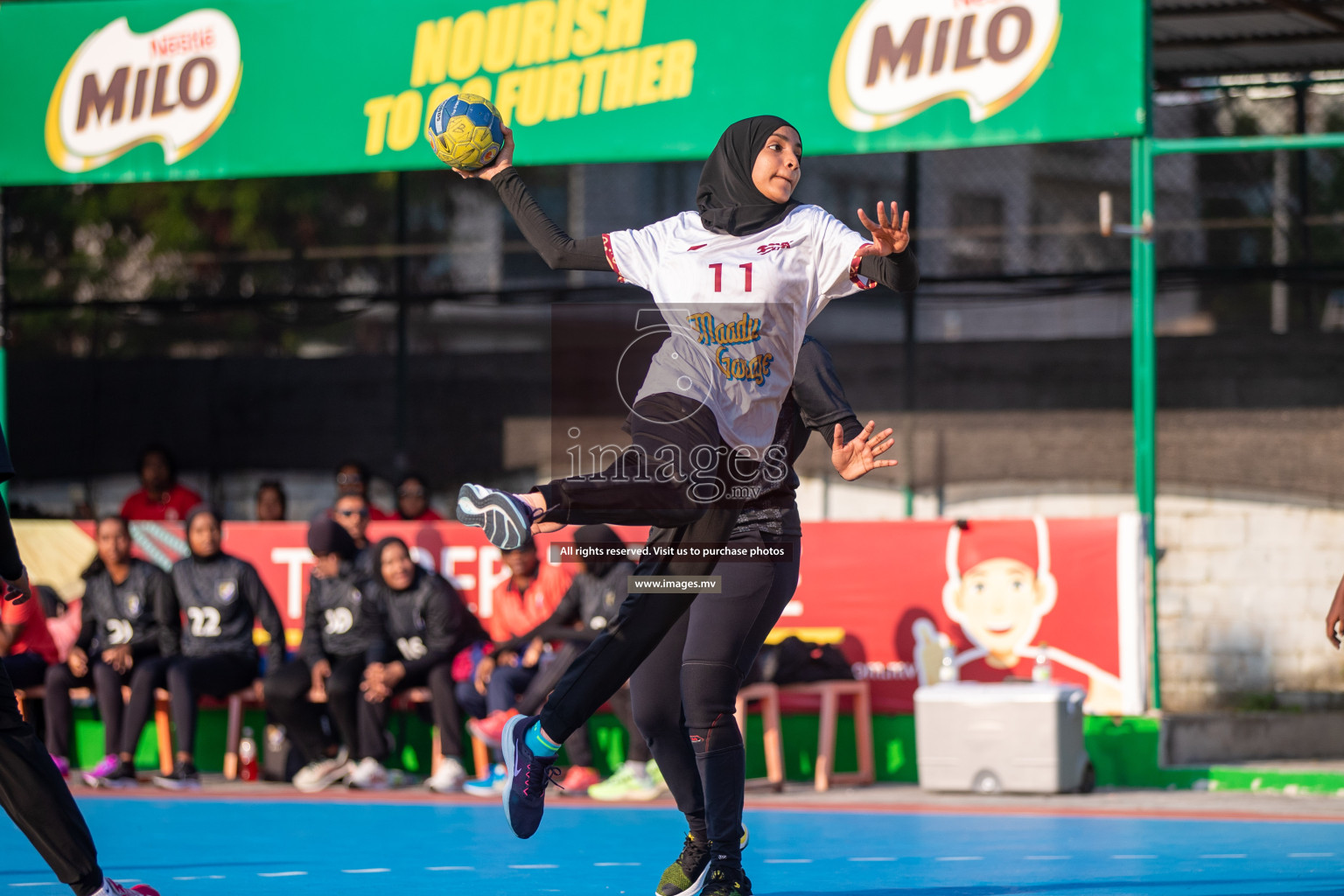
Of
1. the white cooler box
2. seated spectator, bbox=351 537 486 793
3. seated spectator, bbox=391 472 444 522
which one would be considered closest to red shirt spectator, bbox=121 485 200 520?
seated spectator, bbox=391 472 444 522

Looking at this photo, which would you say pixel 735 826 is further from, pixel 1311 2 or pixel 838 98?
pixel 1311 2

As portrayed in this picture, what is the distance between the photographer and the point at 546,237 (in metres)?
4.82

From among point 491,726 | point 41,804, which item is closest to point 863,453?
point 41,804

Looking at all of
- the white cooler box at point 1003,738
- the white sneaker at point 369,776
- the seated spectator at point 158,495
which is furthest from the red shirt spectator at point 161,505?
the white cooler box at point 1003,738

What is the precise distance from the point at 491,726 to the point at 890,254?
519 centimetres

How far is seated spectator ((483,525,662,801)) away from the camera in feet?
28.7

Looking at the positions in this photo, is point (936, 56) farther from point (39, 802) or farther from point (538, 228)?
point (39, 802)

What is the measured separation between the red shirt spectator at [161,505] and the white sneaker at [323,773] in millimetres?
2500

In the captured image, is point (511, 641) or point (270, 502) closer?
point (511, 641)

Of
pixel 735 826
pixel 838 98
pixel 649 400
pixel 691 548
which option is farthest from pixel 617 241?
pixel 838 98

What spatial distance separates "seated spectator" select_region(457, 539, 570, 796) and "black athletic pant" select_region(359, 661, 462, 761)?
9 centimetres

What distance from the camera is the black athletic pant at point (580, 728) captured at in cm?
873

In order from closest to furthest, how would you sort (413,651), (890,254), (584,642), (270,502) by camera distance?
1. (890,254)
2. (584,642)
3. (413,651)
4. (270,502)

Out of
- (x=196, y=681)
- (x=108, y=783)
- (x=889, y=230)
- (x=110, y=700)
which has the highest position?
(x=889, y=230)
